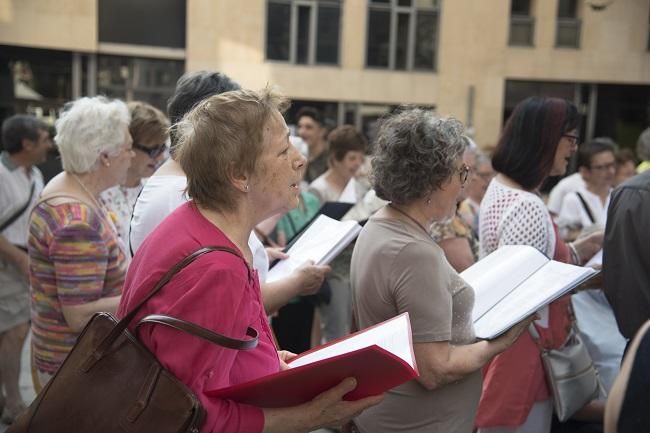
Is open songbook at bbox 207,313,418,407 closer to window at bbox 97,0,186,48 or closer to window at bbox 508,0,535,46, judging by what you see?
window at bbox 97,0,186,48

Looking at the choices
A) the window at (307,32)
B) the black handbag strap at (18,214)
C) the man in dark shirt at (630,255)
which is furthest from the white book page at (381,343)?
the window at (307,32)

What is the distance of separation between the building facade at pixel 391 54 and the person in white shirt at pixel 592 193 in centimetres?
1323

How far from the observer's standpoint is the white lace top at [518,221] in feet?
9.19

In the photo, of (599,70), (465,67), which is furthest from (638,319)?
(599,70)

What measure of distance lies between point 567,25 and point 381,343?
20.4m

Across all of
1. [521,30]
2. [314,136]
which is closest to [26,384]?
[314,136]

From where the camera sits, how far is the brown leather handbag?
1.43 metres

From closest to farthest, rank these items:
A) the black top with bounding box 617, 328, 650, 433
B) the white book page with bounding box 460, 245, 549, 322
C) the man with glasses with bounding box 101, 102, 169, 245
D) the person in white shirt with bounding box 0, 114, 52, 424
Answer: the black top with bounding box 617, 328, 650, 433 → the white book page with bounding box 460, 245, 549, 322 → the man with glasses with bounding box 101, 102, 169, 245 → the person in white shirt with bounding box 0, 114, 52, 424

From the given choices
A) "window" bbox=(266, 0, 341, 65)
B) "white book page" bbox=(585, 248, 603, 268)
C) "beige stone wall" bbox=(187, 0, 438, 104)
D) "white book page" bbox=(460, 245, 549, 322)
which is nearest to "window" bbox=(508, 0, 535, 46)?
"beige stone wall" bbox=(187, 0, 438, 104)

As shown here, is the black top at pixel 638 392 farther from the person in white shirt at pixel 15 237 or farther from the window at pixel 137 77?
the window at pixel 137 77

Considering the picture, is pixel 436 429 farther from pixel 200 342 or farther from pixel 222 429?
pixel 200 342

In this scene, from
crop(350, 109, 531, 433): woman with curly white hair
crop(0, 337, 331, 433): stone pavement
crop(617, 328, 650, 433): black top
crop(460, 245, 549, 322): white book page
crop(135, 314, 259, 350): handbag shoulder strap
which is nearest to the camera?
crop(617, 328, 650, 433): black top

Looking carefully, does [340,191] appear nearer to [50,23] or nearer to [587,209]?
[587,209]

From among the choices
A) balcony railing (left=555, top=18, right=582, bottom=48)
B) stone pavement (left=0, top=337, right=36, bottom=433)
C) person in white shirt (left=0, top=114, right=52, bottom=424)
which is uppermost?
balcony railing (left=555, top=18, right=582, bottom=48)
